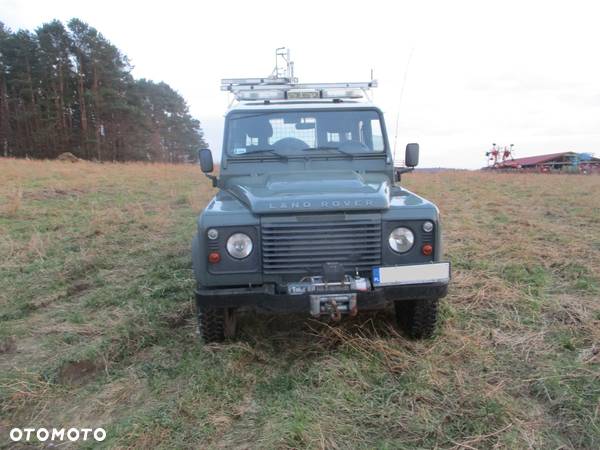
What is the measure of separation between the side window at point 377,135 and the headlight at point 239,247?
1.88 meters

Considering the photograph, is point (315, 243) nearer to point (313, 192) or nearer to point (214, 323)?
point (313, 192)

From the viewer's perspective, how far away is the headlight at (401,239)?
327 cm

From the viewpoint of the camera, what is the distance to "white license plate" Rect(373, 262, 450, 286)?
123 inches

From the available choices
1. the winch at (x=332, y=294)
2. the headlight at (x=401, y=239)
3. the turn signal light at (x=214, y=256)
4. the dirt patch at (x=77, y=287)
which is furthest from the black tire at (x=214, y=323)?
the dirt patch at (x=77, y=287)

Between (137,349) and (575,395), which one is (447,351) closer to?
(575,395)

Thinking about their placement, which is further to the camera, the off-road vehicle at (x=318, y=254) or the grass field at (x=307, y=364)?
the off-road vehicle at (x=318, y=254)

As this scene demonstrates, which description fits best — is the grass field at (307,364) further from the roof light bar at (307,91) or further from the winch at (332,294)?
the roof light bar at (307,91)

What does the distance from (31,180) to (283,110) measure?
1347cm

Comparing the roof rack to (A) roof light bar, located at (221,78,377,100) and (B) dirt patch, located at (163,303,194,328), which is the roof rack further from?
(B) dirt patch, located at (163,303,194,328)

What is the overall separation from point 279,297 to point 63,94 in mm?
36071

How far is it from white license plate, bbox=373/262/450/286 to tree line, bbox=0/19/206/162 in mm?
34036

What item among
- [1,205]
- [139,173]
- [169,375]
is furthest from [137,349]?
[139,173]

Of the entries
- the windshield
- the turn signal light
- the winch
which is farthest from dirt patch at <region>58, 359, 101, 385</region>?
the windshield

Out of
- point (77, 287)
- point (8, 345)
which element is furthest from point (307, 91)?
point (8, 345)
